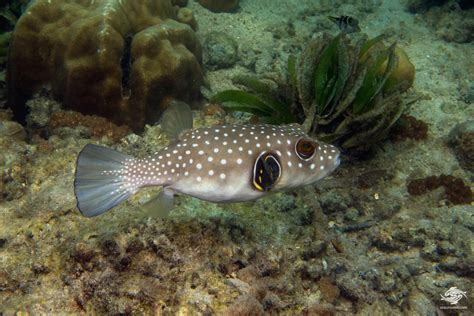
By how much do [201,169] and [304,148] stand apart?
1.06 metres

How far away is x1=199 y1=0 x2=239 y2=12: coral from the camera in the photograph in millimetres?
12211

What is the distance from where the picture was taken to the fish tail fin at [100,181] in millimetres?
3328

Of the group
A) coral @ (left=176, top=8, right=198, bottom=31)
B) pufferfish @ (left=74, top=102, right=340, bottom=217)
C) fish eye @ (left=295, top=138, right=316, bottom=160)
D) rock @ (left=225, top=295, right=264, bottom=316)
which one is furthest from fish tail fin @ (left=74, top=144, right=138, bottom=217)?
coral @ (left=176, top=8, right=198, bottom=31)

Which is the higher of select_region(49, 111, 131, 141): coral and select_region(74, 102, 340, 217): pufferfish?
select_region(74, 102, 340, 217): pufferfish

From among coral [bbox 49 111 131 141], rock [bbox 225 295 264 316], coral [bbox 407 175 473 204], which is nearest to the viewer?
rock [bbox 225 295 264 316]

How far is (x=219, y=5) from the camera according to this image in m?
12.2

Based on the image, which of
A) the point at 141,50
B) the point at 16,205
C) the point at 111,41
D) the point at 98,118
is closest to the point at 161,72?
the point at 141,50

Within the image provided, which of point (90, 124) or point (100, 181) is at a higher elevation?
point (100, 181)

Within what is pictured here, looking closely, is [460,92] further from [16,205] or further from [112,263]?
[16,205]

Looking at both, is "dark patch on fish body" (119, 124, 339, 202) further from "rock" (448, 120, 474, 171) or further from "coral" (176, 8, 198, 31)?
"coral" (176, 8, 198, 31)

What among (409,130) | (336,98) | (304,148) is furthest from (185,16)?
(304,148)

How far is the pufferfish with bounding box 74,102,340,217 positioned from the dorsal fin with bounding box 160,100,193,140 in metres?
0.26

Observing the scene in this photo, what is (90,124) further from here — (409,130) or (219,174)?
→ (409,130)

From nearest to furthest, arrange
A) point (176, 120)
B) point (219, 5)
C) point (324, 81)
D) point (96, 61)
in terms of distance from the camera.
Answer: point (176, 120) → point (324, 81) → point (96, 61) → point (219, 5)
